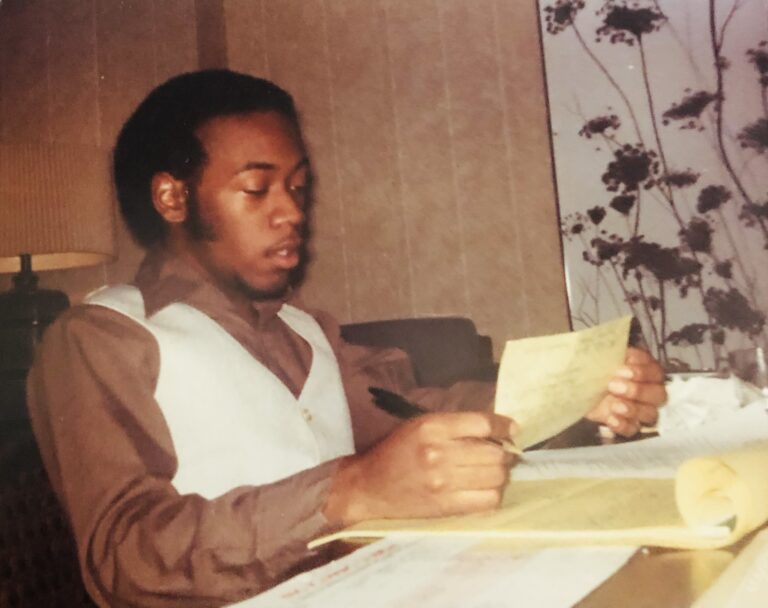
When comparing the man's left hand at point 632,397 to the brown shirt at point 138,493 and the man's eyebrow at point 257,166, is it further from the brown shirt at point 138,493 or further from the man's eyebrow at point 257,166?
the man's eyebrow at point 257,166

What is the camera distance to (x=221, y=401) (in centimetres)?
64

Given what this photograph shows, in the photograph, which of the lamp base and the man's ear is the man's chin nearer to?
the man's ear

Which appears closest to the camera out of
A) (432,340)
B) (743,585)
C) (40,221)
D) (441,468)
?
(743,585)

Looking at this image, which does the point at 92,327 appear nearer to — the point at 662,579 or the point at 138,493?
the point at 138,493

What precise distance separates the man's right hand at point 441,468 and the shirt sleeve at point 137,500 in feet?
0.15

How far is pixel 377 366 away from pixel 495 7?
2.89 feet

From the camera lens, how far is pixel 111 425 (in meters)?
0.53

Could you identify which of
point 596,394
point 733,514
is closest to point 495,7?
point 596,394

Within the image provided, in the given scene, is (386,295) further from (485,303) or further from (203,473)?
(203,473)

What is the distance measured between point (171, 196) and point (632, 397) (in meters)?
0.47

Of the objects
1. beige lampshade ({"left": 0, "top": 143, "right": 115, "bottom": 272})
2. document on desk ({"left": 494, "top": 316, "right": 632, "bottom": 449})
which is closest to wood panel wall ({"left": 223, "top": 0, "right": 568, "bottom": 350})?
beige lampshade ({"left": 0, "top": 143, "right": 115, "bottom": 272})

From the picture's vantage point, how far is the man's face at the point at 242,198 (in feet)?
2.43

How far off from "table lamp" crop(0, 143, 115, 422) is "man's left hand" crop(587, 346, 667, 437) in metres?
0.69

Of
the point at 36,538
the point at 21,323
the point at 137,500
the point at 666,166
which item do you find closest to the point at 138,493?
the point at 137,500
